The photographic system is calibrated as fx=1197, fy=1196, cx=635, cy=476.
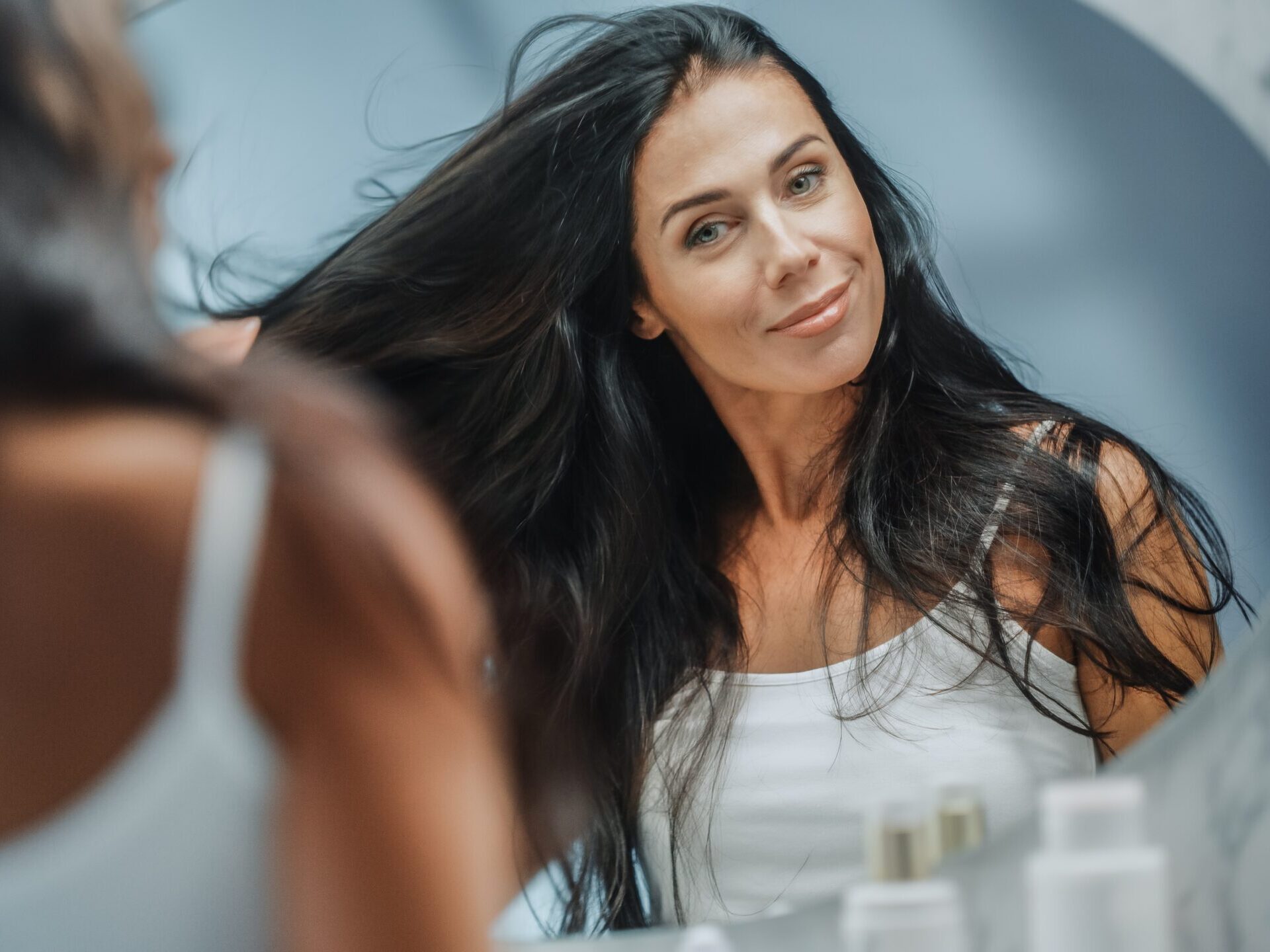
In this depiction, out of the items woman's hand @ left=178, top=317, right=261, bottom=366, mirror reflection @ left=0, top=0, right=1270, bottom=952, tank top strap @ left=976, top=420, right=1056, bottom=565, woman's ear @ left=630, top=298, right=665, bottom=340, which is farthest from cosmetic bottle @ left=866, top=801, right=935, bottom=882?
woman's hand @ left=178, top=317, right=261, bottom=366

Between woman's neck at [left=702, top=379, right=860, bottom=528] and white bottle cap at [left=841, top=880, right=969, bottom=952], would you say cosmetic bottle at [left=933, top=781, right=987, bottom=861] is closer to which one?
white bottle cap at [left=841, top=880, right=969, bottom=952]

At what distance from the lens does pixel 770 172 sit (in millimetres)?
496

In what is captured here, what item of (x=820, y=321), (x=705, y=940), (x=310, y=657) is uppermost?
(x=820, y=321)

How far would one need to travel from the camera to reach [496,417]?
0.53 metres

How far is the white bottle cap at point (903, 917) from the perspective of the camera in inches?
18.9

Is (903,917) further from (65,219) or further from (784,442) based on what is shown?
(65,219)

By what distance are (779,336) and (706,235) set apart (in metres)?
0.05

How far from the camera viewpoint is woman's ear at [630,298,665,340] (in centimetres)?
52

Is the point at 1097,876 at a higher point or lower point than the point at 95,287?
lower

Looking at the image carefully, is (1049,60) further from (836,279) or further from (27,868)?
(27,868)

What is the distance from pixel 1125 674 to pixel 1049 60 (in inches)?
10.1

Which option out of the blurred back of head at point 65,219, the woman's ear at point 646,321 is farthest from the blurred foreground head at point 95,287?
the woman's ear at point 646,321

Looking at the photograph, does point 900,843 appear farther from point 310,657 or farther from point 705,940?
point 310,657

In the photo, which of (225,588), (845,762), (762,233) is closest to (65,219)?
(225,588)
